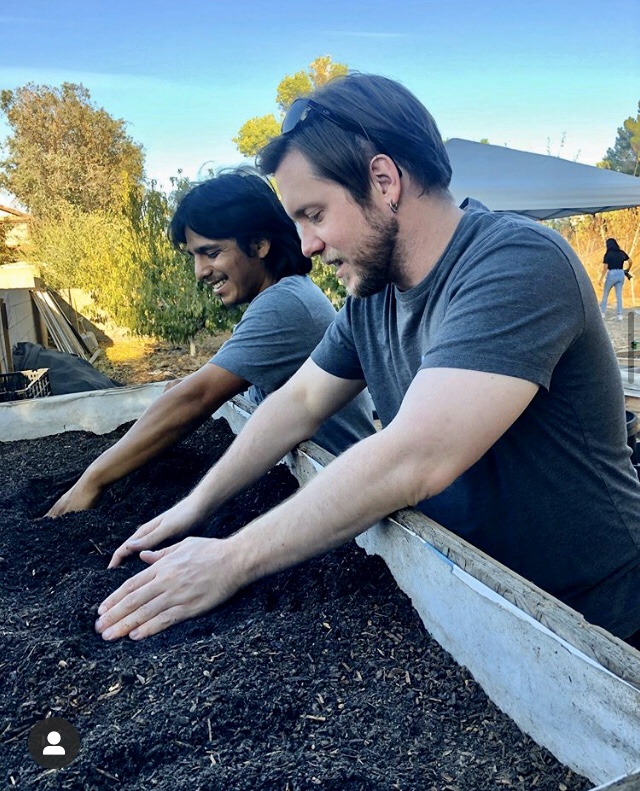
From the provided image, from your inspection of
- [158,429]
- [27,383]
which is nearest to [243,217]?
[158,429]

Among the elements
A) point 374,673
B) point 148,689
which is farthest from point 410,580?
point 148,689

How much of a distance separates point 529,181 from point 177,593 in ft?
29.1

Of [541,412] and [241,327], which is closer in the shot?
[541,412]

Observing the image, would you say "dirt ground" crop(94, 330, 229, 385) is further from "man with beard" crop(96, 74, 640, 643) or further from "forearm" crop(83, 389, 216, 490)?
"man with beard" crop(96, 74, 640, 643)

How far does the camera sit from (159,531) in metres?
1.74

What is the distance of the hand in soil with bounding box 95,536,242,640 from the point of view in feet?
4.33

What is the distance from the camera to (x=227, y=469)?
1.86m

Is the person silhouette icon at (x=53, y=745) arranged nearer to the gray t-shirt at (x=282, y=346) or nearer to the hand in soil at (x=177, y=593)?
the hand in soil at (x=177, y=593)

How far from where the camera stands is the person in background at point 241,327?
2.27 meters

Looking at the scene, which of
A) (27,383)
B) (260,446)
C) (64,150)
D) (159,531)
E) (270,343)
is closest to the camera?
(159,531)

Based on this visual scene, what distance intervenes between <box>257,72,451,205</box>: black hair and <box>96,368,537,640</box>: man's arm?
0.46 meters

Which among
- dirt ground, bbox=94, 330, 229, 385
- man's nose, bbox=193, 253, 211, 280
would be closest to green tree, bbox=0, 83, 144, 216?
dirt ground, bbox=94, 330, 229, 385

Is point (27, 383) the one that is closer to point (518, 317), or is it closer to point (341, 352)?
point (341, 352)

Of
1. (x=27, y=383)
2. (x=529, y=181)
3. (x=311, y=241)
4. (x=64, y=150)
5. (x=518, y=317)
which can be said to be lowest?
(x=27, y=383)
